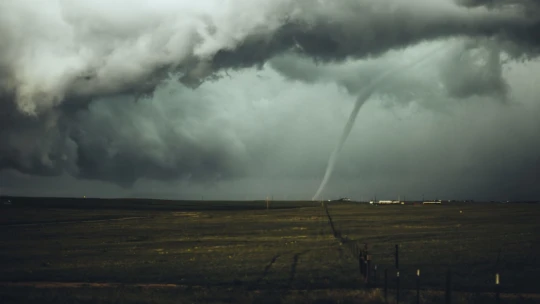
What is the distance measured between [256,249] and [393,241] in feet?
48.7

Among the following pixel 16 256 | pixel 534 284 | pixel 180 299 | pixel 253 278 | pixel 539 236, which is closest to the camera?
pixel 180 299

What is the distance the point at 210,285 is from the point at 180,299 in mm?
3940

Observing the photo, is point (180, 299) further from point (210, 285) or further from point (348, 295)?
point (348, 295)

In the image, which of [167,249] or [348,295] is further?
[167,249]

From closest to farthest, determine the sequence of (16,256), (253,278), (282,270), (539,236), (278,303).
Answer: (278,303) → (253,278) → (282,270) → (16,256) → (539,236)

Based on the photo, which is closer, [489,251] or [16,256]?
[489,251]

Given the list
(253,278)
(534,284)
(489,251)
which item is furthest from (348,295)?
(489,251)

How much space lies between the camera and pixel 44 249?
5775cm

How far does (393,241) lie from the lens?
57156 mm

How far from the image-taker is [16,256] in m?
50.7

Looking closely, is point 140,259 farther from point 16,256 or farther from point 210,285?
point 210,285

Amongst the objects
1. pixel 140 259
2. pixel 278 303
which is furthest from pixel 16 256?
pixel 278 303

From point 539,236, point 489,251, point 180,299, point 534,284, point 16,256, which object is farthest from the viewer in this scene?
point 539,236

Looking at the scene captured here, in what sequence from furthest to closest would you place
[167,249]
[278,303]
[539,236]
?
1. [539,236]
2. [167,249]
3. [278,303]
